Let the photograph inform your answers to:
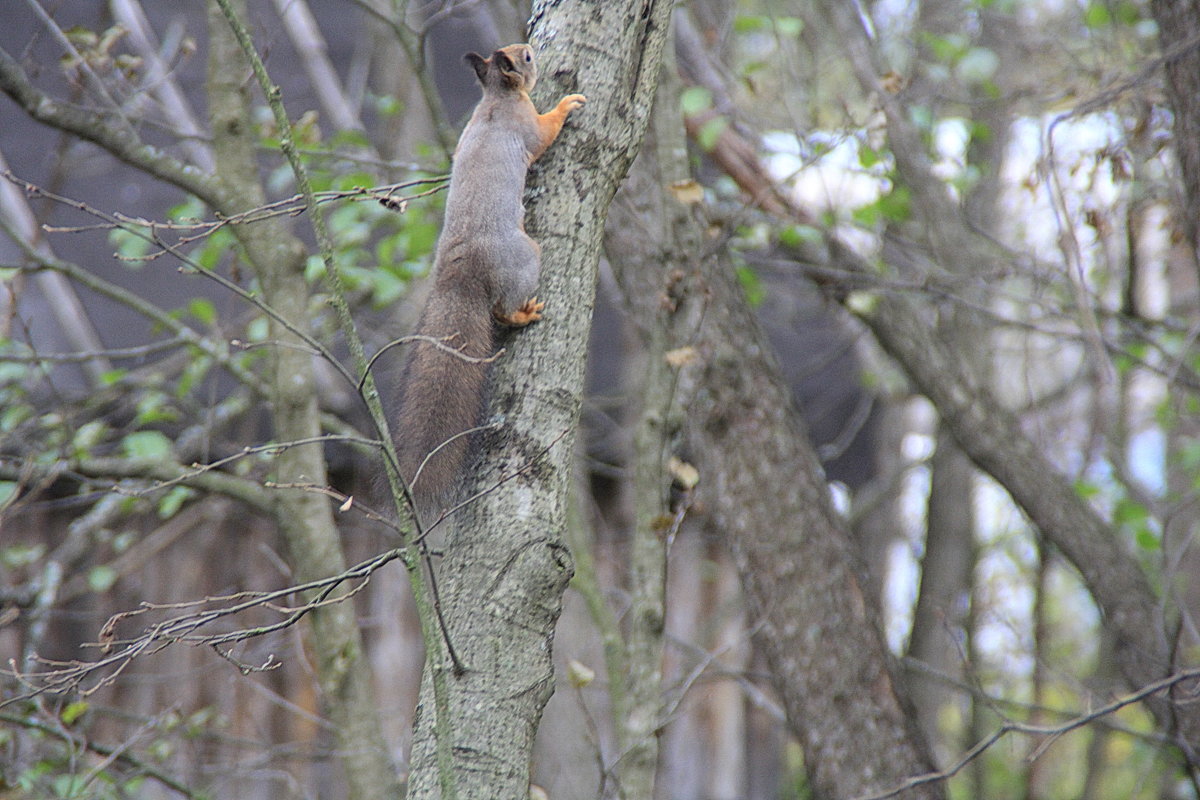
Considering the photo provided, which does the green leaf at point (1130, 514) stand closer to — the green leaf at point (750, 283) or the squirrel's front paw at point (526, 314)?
the green leaf at point (750, 283)

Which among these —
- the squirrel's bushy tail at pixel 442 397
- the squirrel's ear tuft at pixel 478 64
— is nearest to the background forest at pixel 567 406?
the squirrel's bushy tail at pixel 442 397

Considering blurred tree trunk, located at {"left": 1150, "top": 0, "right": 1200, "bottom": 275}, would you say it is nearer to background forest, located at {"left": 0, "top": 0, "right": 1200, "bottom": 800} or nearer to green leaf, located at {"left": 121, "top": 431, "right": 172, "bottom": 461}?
background forest, located at {"left": 0, "top": 0, "right": 1200, "bottom": 800}

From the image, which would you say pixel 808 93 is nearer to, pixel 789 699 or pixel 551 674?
pixel 789 699

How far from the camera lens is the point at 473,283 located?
2.38m

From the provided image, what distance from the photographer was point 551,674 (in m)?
1.79

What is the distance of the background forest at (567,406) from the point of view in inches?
78.8

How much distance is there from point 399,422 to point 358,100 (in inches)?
183

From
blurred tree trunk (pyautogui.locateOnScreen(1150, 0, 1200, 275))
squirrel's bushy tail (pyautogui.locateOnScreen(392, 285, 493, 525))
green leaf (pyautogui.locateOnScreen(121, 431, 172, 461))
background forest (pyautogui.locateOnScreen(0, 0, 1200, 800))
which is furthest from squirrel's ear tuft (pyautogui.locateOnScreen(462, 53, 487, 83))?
blurred tree trunk (pyautogui.locateOnScreen(1150, 0, 1200, 275))

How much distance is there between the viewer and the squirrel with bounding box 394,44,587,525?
6.77ft

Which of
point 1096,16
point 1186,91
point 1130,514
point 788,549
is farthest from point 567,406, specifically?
point 1096,16

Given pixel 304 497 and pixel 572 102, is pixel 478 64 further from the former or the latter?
pixel 304 497

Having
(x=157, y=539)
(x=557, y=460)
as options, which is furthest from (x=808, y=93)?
(x=157, y=539)

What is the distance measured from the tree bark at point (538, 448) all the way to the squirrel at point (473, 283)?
62 mm

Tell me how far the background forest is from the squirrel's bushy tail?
15 centimetres
